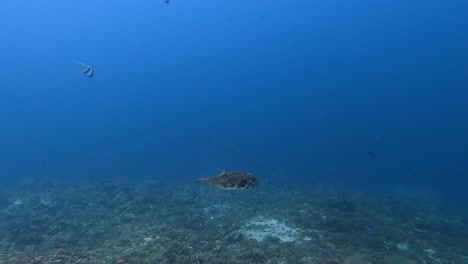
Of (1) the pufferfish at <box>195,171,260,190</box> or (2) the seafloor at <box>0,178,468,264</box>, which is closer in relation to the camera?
(1) the pufferfish at <box>195,171,260,190</box>

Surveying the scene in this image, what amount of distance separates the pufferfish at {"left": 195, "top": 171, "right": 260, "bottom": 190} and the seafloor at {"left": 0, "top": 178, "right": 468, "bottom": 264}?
540 cm

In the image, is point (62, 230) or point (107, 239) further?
point (62, 230)

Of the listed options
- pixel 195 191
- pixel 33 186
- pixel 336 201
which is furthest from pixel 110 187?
pixel 336 201

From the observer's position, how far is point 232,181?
621cm

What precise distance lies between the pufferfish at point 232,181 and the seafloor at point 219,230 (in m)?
5.40

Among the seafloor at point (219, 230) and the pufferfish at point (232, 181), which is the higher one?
the pufferfish at point (232, 181)

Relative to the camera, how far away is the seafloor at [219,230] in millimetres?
11414

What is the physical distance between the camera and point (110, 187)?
24.2 meters

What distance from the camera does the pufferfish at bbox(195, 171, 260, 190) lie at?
6008 millimetres

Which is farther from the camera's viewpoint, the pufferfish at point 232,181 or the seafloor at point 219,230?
the seafloor at point 219,230

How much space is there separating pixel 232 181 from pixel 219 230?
9344 mm

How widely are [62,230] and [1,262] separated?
4430 mm

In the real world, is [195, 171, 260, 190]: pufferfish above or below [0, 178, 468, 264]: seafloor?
above

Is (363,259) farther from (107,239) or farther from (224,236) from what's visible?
(107,239)
